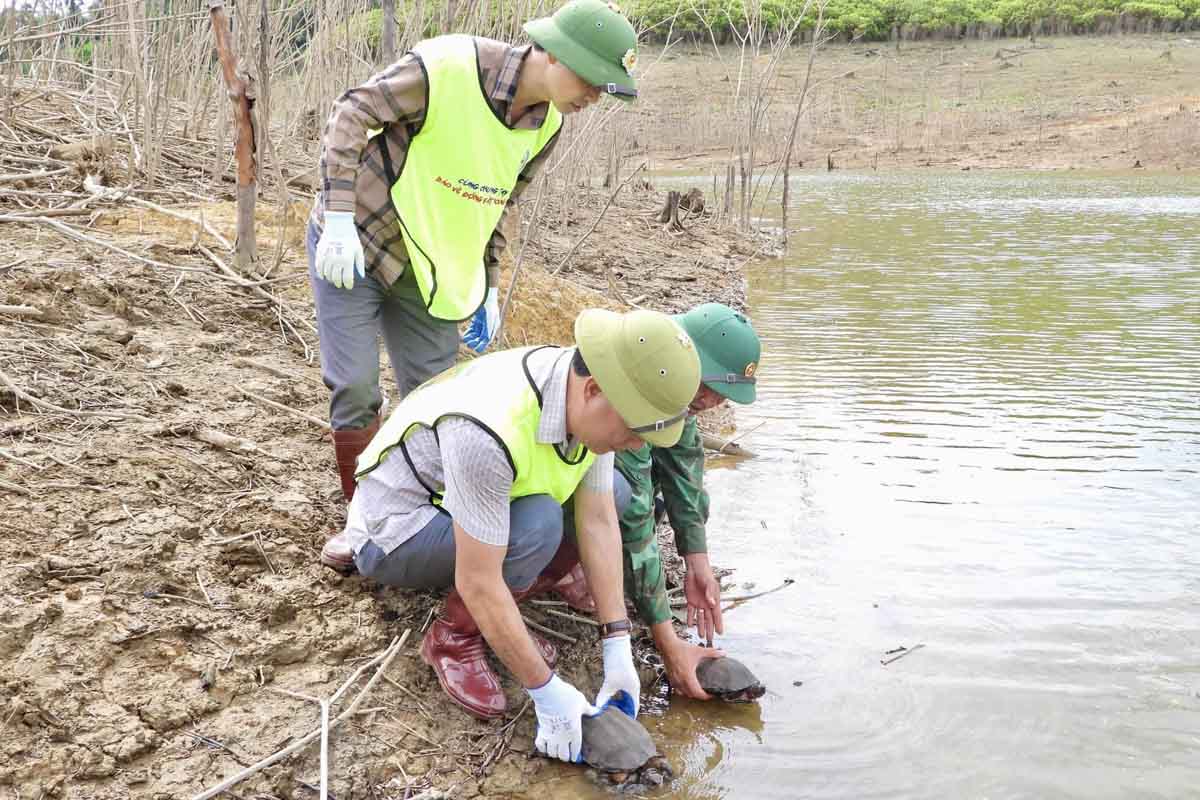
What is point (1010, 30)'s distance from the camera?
3938 cm

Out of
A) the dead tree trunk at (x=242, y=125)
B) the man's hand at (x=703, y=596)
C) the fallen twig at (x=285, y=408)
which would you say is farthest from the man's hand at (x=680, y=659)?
the dead tree trunk at (x=242, y=125)

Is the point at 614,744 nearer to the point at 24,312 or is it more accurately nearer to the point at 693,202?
the point at 24,312

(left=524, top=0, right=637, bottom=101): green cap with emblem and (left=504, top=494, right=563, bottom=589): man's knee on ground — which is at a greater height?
(left=524, top=0, right=637, bottom=101): green cap with emblem

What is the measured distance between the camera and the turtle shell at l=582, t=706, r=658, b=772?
2.29 meters

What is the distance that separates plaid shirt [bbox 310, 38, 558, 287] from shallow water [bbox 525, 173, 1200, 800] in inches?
53.2

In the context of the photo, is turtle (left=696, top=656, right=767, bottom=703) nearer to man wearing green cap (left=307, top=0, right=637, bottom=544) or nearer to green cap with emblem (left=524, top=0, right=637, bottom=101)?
man wearing green cap (left=307, top=0, right=637, bottom=544)

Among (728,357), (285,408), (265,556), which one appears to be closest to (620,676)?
(728,357)

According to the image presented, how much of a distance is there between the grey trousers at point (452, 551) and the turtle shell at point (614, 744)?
1.10 ft

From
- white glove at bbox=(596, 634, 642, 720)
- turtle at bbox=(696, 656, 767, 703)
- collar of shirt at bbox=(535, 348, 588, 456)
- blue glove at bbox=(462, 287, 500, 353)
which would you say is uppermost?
collar of shirt at bbox=(535, 348, 588, 456)

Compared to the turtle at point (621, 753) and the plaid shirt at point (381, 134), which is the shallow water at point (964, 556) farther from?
the plaid shirt at point (381, 134)

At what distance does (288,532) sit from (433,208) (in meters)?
0.90

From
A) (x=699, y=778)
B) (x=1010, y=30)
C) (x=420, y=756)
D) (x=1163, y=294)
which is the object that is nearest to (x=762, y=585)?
(x=699, y=778)

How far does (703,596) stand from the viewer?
2.78 m

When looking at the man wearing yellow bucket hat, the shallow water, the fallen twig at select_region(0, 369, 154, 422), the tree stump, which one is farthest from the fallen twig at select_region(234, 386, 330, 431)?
the tree stump
